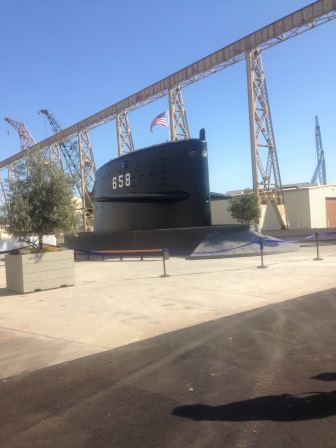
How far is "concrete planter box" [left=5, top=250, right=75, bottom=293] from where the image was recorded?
9609 millimetres

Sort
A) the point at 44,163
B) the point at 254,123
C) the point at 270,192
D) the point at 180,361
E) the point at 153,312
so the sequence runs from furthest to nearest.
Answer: the point at 270,192, the point at 254,123, the point at 44,163, the point at 153,312, the point at 180,361

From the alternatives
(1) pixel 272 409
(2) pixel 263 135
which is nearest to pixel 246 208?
(2) pixel 263 135

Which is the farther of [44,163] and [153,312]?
[44,163]

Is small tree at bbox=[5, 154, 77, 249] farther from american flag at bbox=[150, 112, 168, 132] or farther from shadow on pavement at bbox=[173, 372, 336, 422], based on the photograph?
american flag at bbox=[150, 112, 168, 132]

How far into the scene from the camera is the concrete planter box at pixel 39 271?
31.5 feet

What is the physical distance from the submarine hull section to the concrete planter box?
6.89 m

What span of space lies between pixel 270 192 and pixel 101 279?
22.9m

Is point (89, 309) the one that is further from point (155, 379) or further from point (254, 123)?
point (254, 123)

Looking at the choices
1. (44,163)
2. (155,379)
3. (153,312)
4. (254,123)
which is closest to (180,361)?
(155,379)

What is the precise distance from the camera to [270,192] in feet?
105

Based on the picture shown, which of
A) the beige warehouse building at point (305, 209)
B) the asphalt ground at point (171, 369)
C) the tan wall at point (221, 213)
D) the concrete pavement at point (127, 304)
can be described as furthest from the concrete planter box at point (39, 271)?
the tan wall at point (221, 213)

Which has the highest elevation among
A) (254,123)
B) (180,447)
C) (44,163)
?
(254,123)

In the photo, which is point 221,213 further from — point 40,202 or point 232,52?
point 40,202

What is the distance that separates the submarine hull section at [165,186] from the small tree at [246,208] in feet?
36.1
